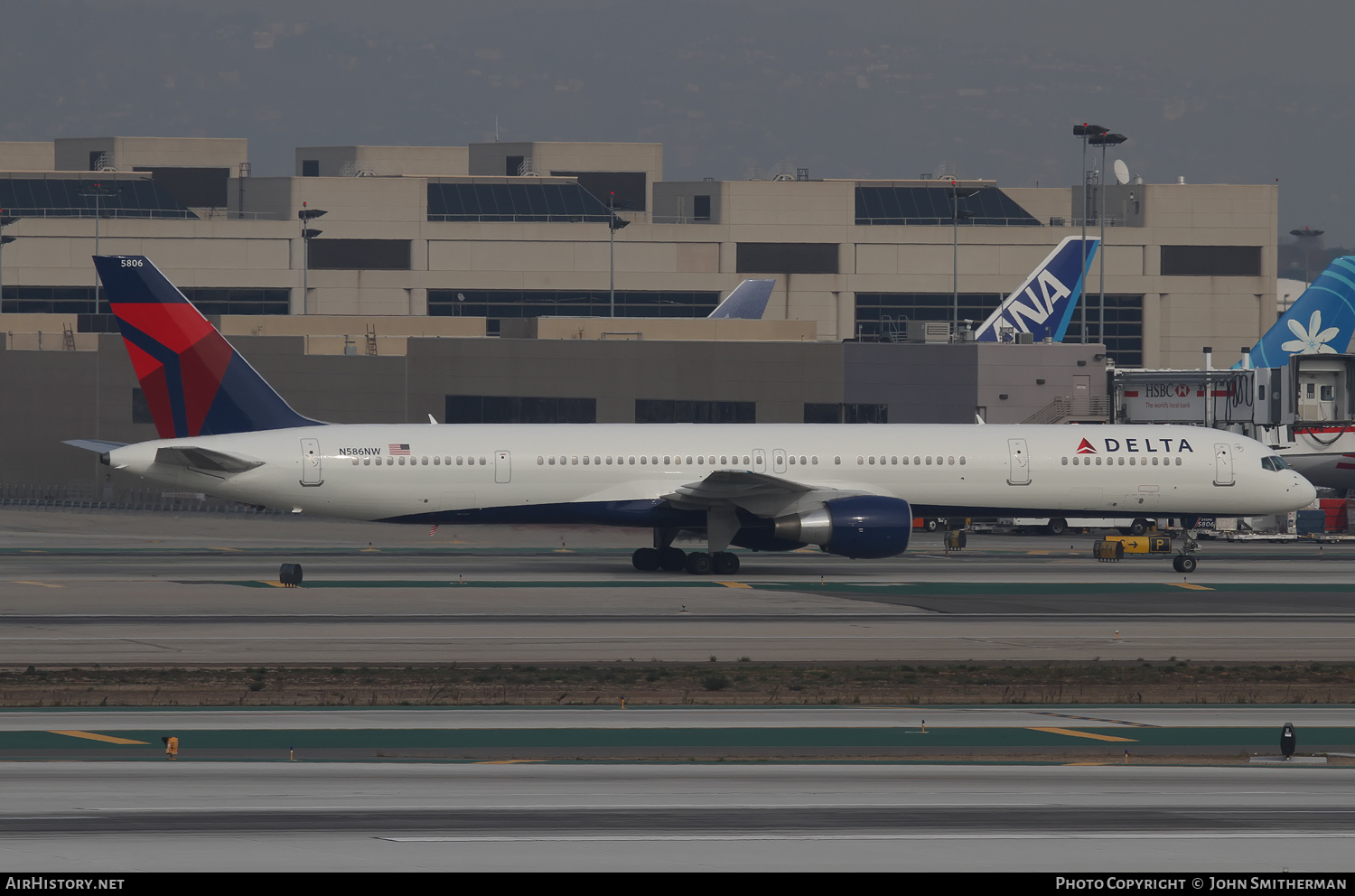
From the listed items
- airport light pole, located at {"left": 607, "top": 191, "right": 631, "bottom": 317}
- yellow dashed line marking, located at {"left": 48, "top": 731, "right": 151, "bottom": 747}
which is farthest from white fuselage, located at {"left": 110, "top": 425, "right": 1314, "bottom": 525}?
airport light pole, located at {"left": 607, "top": 191, "right": 631, "bottom": 317}

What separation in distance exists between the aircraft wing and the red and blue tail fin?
1208cm

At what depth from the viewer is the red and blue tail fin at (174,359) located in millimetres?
45781

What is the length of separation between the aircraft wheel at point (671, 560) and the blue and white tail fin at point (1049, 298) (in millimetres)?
45130

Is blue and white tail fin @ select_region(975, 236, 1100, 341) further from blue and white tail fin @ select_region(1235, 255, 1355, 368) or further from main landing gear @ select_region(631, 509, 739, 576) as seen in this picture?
main landing gear @ select_region(631, 509, 739, 576)

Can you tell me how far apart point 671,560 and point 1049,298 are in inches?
1943

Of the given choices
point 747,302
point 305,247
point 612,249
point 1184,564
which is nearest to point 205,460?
point 1184,564

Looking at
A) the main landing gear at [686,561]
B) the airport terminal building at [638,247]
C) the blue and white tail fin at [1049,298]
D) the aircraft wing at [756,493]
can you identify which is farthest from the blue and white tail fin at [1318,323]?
the airport terminal building at [638,247]

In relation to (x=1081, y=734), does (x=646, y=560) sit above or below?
above

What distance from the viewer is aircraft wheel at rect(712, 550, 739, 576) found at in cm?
4641

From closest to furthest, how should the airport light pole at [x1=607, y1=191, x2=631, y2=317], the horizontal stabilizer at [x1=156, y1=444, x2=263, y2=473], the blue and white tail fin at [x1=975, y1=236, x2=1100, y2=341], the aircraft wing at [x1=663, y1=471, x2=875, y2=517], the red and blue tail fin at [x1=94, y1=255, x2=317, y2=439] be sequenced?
1. the horizontal stabilizer at [x1=156, y1=444, x2=263, y2=473]
2. the aircraft wing at [x1=663, y1=471, x2=875, y2=517]
3. the red and blue tail fin at [x1=94, y1=255, x2=317, y2=439]
4. the blue and white tail fin at [x1=975, y1=236, x2=1100, y2=341]
5. the airport light pole at [x1=607, y1=191, x2=631, y2=317]

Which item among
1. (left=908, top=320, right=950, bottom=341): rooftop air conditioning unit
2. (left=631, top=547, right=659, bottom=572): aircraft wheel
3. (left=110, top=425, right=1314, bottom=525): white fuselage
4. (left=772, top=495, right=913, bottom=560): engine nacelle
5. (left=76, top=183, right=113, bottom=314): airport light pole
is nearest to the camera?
(left=772, top=495, right=913, bottom=560): engine nacelle

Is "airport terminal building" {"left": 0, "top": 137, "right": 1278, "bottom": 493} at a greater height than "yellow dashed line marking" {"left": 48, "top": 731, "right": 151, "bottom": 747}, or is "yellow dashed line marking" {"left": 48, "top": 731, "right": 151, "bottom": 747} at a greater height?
"airport terminal building" {"left": 0, "top": 137, "right": 1278, "bottom": 493}

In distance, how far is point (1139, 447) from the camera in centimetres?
4766

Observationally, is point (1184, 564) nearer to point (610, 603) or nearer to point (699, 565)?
point (699, 565)
